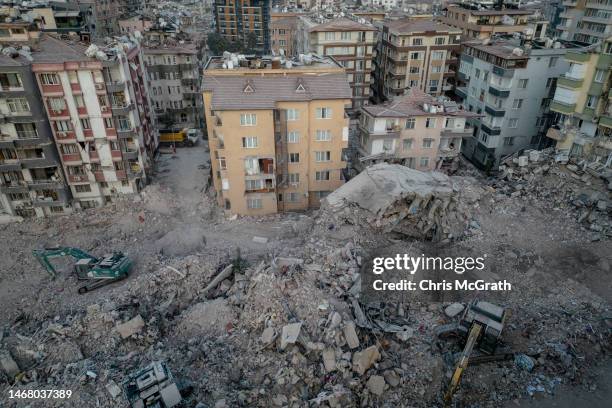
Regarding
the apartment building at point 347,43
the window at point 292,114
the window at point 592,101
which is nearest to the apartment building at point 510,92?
the window at point 592,101

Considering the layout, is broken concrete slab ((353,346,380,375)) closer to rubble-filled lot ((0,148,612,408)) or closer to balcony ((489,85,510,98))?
rubble-filled lot ((0,148,612,408))

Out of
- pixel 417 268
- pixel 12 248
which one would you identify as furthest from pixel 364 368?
pixel 12 248

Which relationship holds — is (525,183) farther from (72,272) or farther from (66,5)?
(66,5)

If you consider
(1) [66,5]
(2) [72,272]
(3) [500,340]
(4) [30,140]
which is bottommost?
(2) [72,272]

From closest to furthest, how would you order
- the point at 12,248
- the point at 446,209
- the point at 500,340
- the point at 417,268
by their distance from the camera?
1. the point at 500,340
2. the point at 417,268
3. the point at 446,209
4. the point at 12,248

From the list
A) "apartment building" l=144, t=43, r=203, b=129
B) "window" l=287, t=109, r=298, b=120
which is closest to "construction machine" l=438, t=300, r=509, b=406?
"window" l=287, t=109, r=298, b=120

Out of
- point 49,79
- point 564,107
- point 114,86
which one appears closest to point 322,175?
point 114,86

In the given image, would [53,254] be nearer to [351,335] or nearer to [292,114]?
[292,114]
